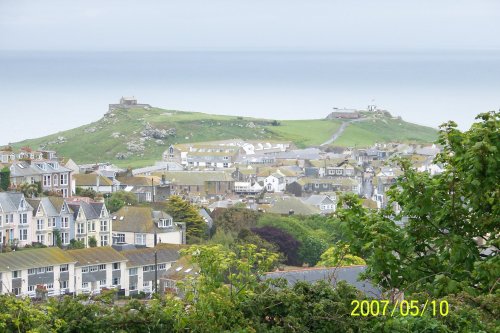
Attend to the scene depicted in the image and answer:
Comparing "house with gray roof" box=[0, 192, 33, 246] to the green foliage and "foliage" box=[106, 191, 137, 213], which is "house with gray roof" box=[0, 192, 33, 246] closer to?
the green foliage

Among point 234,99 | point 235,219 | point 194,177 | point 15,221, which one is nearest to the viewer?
point 15,221

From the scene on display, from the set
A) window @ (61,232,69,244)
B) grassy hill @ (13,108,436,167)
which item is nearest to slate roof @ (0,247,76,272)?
window @ (61,232,69,244)

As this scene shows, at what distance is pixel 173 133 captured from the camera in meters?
85.7

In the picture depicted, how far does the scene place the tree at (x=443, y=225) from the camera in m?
8.47

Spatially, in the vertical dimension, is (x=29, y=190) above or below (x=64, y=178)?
above

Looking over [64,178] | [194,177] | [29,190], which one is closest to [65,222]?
[29,190]

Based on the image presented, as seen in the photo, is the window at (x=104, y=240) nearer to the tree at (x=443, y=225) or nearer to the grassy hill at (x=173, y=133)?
the tree at (x=443, y=225)

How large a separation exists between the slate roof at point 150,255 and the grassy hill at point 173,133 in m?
39.1

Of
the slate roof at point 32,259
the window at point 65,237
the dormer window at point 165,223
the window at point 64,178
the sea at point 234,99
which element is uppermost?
the window at point 64,178

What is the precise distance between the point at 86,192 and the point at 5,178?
15.7ft

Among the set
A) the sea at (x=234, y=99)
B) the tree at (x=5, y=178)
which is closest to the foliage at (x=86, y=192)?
the tree at (x=5, y=178)

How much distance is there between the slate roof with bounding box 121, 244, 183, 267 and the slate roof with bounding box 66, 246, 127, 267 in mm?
254

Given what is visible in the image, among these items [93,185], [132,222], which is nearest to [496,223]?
[132,222]

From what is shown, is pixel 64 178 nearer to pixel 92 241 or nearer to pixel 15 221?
pixel 92 241
